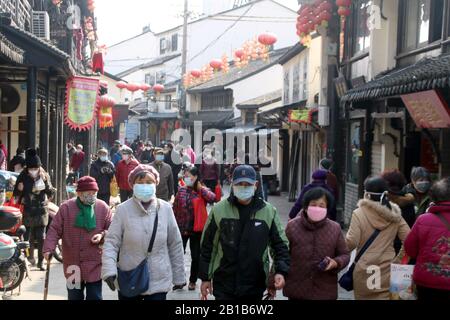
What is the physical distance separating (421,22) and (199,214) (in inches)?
261

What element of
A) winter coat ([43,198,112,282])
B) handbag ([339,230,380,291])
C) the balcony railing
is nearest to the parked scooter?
winter coat ([43,198,112,282])

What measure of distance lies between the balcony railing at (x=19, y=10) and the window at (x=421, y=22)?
7987 mm

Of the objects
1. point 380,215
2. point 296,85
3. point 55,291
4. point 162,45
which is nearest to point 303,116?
point 296,85

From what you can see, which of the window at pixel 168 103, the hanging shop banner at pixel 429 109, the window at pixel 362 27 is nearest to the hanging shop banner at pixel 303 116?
the window at pixel 362 27

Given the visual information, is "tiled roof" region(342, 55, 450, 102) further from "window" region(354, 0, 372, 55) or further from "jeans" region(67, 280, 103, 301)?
"jeans" region(67, 280, 103, 301)

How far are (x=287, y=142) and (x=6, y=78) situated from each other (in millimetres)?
16227

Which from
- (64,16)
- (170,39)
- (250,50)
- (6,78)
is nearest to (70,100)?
→ (6,78)

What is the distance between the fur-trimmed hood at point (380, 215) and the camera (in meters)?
6.84

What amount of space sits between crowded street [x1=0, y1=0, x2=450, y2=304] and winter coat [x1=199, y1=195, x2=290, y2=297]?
0.01 metres

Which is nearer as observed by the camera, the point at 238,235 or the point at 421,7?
the point at 238,235

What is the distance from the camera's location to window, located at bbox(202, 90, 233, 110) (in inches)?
1668

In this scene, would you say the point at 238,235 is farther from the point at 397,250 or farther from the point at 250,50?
the point at 250,50

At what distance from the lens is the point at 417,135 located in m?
13.0

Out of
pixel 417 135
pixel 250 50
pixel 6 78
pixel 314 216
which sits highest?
pixel 250 50
